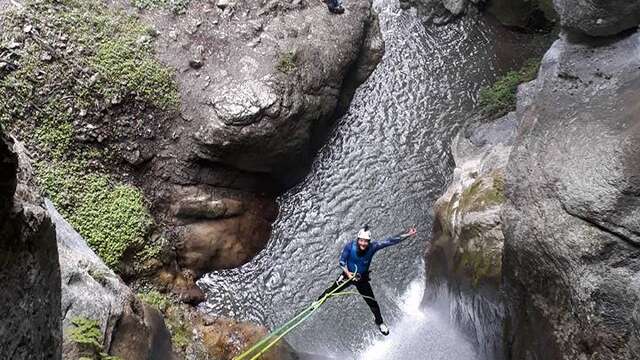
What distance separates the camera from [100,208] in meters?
10.7

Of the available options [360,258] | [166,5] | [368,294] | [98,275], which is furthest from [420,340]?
[166,5]

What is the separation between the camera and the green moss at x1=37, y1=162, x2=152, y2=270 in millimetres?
10422

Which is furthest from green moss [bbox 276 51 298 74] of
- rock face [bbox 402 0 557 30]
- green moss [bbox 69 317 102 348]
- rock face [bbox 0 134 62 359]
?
rock face [bbox 0 134 62 359]

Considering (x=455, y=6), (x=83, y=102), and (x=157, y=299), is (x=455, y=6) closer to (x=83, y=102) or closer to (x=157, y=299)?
(x=83, y=102)

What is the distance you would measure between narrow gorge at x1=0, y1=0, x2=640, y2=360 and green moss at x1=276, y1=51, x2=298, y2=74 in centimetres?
5

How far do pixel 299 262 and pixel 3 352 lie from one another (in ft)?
29.4

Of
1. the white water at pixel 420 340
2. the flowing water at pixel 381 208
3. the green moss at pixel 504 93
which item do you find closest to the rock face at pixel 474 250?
the white water at pixel 420 340

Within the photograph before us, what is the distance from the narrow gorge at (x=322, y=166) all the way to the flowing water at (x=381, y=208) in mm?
44

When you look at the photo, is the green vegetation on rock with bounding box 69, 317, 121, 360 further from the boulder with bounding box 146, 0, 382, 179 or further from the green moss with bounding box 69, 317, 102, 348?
the boulder with bounding box 146, 0, 382, 179

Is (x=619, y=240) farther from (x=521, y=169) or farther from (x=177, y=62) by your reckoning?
(x=177, y=62)

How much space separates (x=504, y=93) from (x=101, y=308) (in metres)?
9.74

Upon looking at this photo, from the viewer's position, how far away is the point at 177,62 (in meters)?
12.0

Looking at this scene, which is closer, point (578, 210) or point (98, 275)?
point (578, 210)

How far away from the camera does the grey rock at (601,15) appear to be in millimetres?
6445
